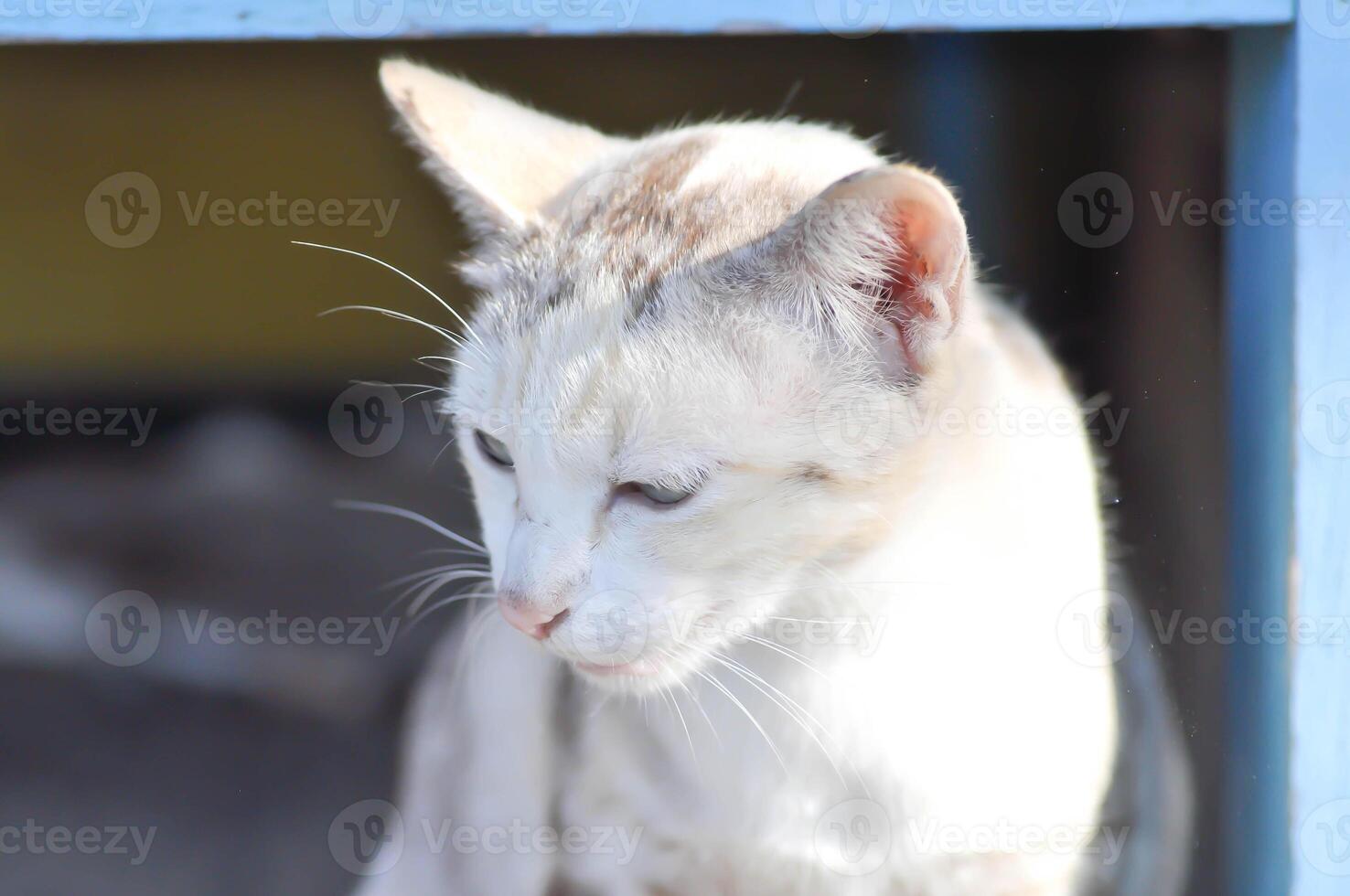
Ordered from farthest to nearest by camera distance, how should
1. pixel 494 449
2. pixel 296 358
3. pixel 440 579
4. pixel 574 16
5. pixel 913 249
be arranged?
pixel 296 358, pixel 440 579, pixel 494 449, pixel 574 16, pixel 913 249

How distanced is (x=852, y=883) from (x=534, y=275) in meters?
0.77

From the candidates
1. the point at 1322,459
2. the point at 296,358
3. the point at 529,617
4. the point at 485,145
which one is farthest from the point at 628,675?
the point at 296,358

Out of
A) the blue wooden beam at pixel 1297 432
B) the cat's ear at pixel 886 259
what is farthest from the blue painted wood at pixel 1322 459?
the cat's ear at pixel 886 259

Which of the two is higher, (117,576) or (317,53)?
(317,53)

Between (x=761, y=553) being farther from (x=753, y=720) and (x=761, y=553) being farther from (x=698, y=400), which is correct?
(x=753, y=720)

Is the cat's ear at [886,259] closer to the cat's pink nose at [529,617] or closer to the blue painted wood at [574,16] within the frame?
the blue painted wood at [574,16]

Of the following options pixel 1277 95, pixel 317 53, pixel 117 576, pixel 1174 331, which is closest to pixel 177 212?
pixel 117 576

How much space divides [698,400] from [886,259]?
0.21 m

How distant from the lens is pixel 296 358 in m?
3.57

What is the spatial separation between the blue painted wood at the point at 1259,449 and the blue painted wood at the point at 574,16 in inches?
4.7

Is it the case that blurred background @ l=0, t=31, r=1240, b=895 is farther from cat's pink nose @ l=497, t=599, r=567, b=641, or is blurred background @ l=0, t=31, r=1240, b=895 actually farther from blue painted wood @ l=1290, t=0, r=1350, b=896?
cat's pink nose @ l=497, t=599, r=567, b=641

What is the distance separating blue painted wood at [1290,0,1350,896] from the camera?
1.13m

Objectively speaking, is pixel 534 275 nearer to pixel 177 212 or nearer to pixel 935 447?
pixel 935 447

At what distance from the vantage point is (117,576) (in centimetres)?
278
